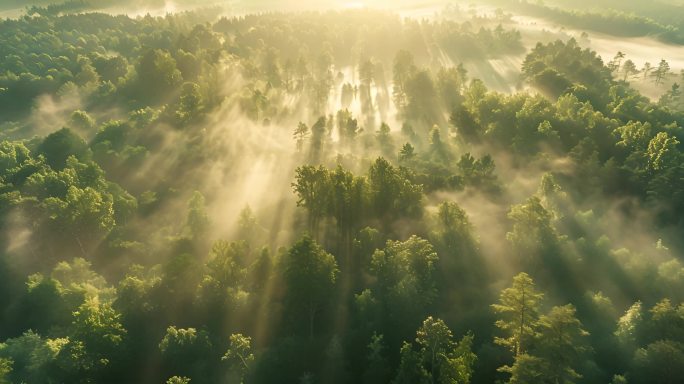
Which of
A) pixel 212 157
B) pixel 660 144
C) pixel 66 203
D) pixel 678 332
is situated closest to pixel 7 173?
pixel 66 203

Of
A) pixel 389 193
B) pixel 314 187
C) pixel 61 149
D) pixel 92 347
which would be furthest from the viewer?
pixel 61 149

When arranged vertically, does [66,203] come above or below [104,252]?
above

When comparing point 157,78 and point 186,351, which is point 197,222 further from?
point 157,78

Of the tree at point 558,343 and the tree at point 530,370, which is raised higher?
the tree at point 558,343

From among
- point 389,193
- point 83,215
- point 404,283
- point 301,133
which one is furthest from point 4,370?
point 301,133

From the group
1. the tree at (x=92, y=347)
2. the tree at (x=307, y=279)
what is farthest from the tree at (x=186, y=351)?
the tree at (x=307, y=279)

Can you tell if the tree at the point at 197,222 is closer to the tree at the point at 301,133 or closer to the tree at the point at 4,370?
the tree at the point at 4,370

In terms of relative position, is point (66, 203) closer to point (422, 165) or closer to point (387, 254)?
point (387, 254)

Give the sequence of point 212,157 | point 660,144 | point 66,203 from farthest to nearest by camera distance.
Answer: point 212,157 → point 660,144 → point 66,203

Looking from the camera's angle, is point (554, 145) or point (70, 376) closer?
point (70, 376)
